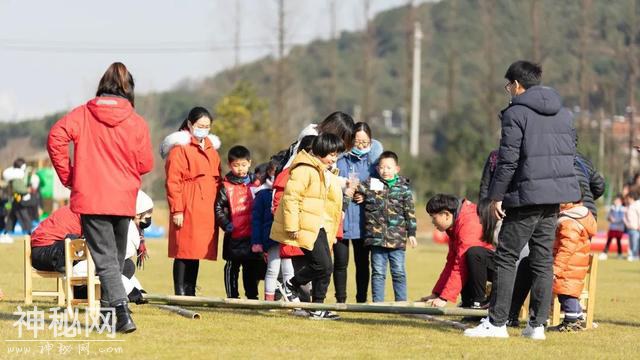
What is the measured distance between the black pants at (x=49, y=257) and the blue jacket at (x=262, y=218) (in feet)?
6.20

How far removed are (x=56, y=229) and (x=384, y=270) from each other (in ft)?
11.4

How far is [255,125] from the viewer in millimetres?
52094

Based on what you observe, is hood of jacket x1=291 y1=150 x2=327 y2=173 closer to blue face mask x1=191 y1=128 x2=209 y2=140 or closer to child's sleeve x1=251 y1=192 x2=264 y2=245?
child's sleeve x1=251 y1=192 x2=264 y2=245

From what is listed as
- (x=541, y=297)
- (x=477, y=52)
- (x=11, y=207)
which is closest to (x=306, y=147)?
(x=541, y=297)

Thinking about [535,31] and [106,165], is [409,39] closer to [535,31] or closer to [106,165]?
[535,31]

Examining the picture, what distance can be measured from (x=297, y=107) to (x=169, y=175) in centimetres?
5493

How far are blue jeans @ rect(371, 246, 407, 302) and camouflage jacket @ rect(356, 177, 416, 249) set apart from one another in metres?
0.12

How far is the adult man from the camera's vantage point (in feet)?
29.1

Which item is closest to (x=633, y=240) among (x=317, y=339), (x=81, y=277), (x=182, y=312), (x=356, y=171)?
(x=356, y=171)

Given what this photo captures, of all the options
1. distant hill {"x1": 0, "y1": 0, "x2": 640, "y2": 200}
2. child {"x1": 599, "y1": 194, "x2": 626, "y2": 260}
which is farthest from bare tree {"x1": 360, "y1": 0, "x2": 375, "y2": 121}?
child {"x1": 599, "y1": 194, "x2": 626, "y2": 260}

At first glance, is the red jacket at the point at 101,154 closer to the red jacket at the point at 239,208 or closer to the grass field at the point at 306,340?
the grass field at the point at 306,340

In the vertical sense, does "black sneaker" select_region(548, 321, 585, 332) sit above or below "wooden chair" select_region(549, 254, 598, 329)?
below

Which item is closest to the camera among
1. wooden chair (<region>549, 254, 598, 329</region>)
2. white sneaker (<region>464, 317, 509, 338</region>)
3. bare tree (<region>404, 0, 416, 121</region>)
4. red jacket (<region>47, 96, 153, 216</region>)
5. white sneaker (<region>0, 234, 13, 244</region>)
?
red jacket (<region>47, 96, 153, 216</region>)

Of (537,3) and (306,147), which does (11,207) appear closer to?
(306,147)
